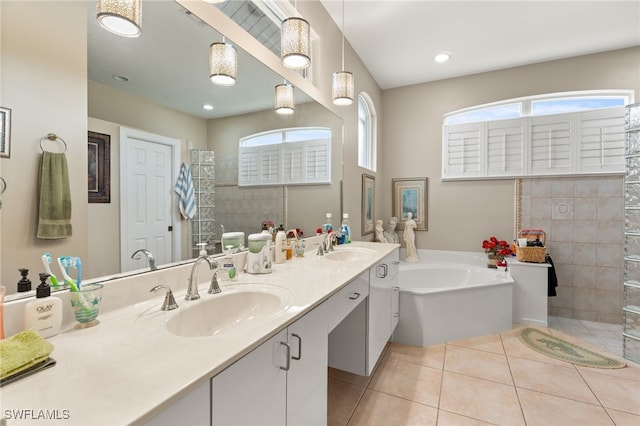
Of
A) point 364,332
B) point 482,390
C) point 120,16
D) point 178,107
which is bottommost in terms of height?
point 482,390

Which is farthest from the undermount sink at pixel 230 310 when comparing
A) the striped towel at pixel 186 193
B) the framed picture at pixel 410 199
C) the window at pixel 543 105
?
the window at pixel 543 105

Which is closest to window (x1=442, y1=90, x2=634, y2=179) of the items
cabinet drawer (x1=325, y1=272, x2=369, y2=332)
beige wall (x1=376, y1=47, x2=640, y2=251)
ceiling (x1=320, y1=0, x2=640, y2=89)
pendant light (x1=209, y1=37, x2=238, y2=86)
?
beige wall (x1=376, y1=47, x2=640, y2=251)

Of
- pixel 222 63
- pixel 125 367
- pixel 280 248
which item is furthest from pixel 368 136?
pixel 125 367

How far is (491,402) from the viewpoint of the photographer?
1.77 meters

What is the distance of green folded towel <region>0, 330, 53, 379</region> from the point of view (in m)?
0.57

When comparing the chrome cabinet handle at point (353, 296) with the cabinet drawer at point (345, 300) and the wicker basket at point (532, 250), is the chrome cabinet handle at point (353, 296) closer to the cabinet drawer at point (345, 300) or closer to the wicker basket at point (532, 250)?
the cabinet drawer at point (345, 300)

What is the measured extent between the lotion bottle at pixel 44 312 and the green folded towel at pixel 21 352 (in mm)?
102

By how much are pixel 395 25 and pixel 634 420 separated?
327cm

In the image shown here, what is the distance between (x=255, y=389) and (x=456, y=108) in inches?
153

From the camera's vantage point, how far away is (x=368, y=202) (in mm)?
3408

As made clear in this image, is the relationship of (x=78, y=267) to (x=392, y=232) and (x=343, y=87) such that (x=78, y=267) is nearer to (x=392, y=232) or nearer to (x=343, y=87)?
(x=343, y=87)

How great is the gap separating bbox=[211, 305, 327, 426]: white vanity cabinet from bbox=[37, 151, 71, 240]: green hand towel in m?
0.67

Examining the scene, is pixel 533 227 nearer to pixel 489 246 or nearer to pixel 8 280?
pixel 489 246

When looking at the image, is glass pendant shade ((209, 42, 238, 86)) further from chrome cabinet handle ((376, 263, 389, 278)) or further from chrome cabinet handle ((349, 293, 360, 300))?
chrome cabinet handle ((376, 263, 389, 278))
